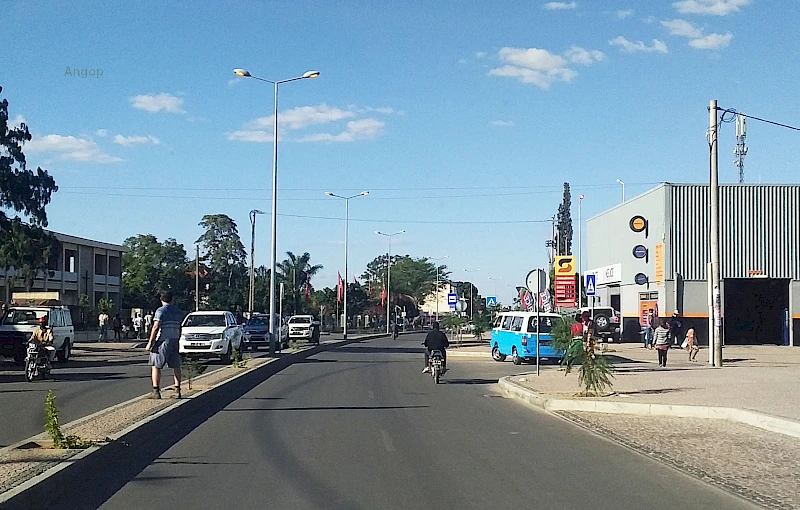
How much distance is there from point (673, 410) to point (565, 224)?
8179 cm

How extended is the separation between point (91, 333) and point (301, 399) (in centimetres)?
4238

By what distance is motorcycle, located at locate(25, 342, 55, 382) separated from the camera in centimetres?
2264

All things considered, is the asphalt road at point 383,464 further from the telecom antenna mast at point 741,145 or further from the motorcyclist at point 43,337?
the telecom antenna mast at point 741,145

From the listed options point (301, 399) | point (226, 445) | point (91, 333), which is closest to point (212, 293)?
point (91, 333)

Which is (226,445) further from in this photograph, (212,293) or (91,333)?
(212,293)

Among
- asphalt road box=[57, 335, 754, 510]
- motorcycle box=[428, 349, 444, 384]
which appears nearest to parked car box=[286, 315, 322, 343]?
motorcycle box=[428, 349, 444, 384]

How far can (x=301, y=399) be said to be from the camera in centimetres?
1933

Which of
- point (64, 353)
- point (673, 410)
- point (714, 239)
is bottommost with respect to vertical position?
point (673, 410)

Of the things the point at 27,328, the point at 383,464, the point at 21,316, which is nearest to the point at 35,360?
the point at 27,328

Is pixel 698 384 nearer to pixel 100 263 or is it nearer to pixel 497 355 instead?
pixel 497 355

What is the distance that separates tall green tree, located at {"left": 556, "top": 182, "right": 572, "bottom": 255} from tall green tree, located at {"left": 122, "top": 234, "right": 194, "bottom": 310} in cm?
3789

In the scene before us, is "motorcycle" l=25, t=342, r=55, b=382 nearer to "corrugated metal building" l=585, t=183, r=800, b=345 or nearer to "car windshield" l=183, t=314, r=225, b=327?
"car windshield" l=183, t=314, r=225, b=327

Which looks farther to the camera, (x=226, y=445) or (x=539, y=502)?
(x=226, y=445)

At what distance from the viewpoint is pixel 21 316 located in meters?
30.4
